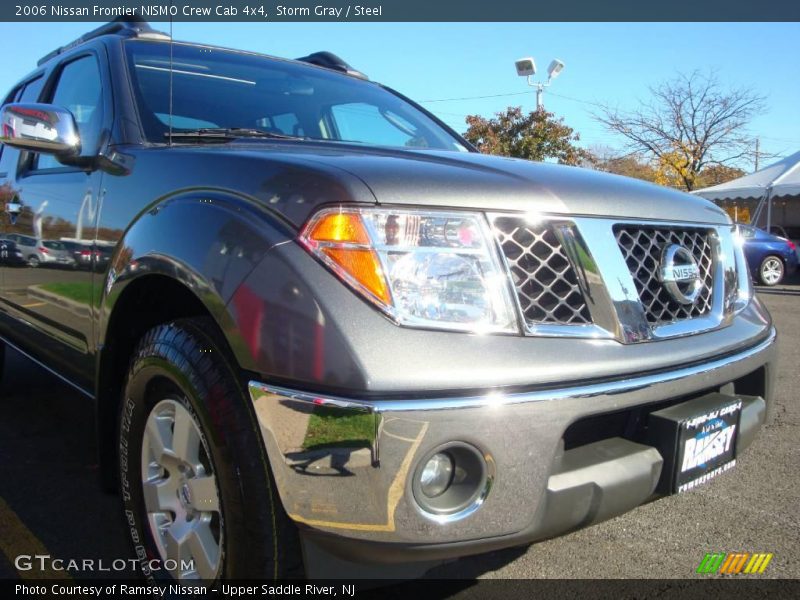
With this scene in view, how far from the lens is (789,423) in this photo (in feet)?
13.0

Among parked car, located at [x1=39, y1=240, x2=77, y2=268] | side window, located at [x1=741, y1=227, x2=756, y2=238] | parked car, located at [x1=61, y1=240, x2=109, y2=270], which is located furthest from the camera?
side window, located at [x1=741, y1=227, x2=756, y2=238]

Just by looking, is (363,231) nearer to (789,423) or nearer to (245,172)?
(245,172)

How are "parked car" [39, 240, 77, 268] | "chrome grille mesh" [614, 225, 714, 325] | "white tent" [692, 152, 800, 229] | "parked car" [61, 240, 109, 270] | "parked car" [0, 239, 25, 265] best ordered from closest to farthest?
"chrome grille mesh" [614, 225, 714, 325]
"parked car" [61, 240, 109, 270]
"parked car" [39, 240, 77, 268]
"parked car" [0, 239, 25, 265]
"white tent" [692, 152, 800, 229]

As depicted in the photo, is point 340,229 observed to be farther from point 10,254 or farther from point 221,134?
point 10,254

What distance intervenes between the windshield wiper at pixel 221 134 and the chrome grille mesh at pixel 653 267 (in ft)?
4.26

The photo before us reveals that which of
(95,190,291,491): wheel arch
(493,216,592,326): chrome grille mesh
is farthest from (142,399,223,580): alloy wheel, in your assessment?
(493,216,592,326): chrome grille mesh

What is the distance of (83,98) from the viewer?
2.91m

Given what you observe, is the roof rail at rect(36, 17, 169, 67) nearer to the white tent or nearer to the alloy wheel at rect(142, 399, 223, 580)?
the alloy wheel at rect(142, 399, 223, 580)

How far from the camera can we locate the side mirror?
2.42m

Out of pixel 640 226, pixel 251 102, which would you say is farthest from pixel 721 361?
pixel 251 102

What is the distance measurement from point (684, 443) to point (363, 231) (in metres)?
1.03

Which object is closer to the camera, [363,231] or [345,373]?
[345,373]

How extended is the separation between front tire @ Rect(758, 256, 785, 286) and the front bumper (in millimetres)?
14712

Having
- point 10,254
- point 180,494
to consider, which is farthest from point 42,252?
point 180,494
